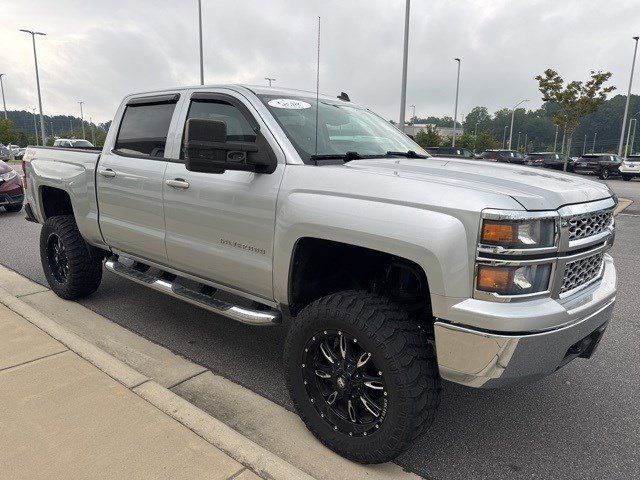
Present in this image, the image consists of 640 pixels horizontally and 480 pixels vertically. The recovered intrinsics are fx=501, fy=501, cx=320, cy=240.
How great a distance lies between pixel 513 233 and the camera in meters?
2.06

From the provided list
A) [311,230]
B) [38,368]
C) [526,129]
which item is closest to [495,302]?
[311,230]

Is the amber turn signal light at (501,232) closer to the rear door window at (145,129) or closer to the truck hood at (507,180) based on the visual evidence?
the truck hood at (507,180)

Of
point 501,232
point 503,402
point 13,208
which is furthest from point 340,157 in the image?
point 13,208

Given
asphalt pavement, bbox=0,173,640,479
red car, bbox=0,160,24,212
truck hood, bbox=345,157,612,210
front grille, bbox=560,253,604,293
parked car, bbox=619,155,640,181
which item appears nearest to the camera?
truck hood, bbox=345,157,612,210

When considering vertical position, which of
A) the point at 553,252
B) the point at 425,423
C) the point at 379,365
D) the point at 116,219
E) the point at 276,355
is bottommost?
the point at 276,355

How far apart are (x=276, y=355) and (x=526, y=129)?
115 meters

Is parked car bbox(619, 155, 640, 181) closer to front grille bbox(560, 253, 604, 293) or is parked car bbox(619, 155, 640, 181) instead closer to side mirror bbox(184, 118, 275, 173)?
front grille bbox(560, 253, 604, 293)

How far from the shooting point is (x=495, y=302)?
82.4 inches

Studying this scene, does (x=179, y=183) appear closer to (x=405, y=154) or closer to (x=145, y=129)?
(x=145, y=129)

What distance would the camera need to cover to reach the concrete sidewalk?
7.73 feet

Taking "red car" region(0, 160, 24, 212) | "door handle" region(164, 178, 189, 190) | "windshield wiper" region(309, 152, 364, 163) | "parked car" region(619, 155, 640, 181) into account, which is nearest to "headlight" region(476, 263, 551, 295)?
"windshield wiper" region(309, 152, 364, 163)

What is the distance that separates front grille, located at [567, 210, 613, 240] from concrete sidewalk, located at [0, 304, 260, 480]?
73.4 inches

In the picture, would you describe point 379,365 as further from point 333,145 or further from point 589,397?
point 589,397

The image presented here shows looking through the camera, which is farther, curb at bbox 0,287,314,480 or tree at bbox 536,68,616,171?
tree at bbox 536,68,616,171
